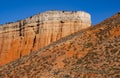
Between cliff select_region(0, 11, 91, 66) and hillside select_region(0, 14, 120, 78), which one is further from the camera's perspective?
cliff select_region(0, 11, 91, 66)

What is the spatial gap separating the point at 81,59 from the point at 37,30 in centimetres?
5995

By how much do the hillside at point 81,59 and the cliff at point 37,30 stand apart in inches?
1958

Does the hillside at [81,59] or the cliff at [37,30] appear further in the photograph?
the cliff at [37,30]

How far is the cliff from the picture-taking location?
272 ft

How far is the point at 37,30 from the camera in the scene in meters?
86.8

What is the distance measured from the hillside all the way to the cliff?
49.7 metres

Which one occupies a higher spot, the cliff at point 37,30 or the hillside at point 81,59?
the cliff at point 37,30

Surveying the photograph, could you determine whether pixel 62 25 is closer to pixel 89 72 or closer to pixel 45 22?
pixel 45 22

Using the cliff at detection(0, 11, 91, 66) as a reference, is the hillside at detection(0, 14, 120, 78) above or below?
below

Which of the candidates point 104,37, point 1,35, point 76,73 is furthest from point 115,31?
point 1,35

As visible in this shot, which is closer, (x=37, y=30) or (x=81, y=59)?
(x=81, y=59)

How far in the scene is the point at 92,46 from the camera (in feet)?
94.3

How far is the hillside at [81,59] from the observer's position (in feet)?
82.2

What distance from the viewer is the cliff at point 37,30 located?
82938 mm
